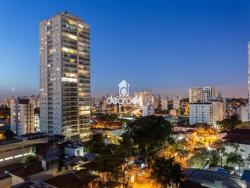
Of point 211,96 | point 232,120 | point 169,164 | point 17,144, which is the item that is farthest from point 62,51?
point 211,96

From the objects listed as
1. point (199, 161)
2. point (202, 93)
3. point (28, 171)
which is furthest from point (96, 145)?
point (202, 93)

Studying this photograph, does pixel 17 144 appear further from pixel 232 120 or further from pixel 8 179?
pixel 232 120

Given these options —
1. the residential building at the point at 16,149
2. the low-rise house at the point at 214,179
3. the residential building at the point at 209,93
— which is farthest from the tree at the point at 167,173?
the residential building at the point at 209,93

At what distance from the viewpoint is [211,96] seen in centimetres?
12512

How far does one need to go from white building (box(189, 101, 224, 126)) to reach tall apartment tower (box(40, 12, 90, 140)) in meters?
43.8

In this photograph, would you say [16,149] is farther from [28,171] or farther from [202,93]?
[202,93]

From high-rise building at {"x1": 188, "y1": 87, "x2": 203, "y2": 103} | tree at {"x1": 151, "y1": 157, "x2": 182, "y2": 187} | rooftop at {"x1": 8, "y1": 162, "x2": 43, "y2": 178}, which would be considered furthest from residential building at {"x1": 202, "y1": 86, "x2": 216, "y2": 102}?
rooftop at {"x1": 8, "y1": 162, "x2": 43, "y2": 178}

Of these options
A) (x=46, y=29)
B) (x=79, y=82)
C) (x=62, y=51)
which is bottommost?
(x=79, y=82)

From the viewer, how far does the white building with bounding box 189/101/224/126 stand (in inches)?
3130

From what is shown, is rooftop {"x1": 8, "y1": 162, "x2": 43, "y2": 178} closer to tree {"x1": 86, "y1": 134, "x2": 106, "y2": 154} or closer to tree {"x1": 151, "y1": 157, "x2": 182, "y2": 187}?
tree {"x1": 86, "y1": 134, "x2": 106, "y2": 154}

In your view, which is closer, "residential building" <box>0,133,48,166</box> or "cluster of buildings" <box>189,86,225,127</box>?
"residential building" <box>0,133,48,166</box>

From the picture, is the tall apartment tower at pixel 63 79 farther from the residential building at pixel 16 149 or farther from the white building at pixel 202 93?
the white building at pixel 202 93

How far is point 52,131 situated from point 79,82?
11.1 m

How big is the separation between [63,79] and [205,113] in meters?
51.6
